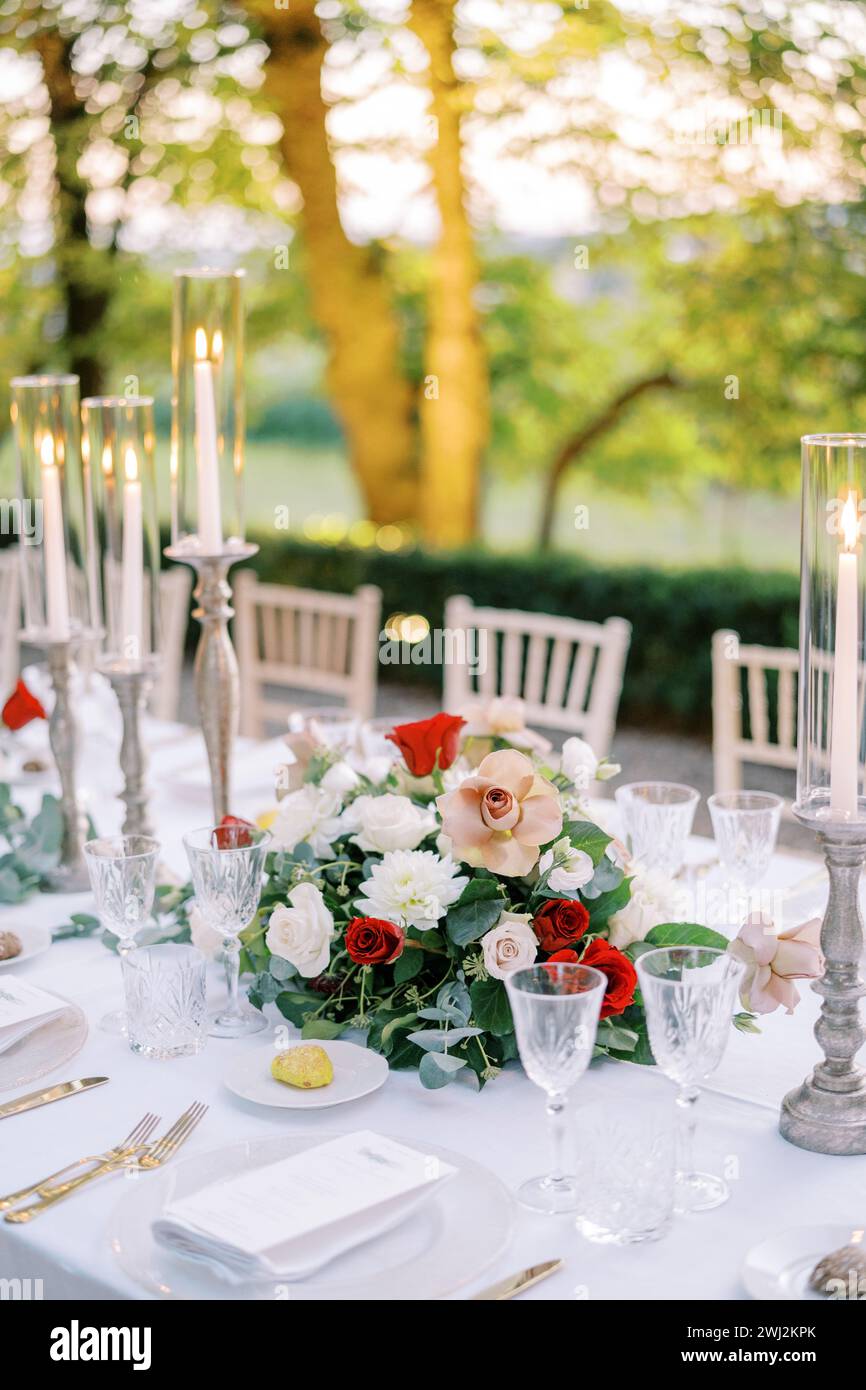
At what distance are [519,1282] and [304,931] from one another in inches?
19.9

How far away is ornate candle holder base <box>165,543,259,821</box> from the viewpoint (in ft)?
6.35

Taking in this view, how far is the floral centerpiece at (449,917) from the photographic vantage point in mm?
1455

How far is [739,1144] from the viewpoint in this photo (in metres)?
1.35

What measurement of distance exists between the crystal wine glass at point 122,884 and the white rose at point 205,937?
6 centimetres

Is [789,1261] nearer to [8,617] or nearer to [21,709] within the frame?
[21,709]

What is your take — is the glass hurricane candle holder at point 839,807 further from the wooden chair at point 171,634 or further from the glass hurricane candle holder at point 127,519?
the wooden chair at point 171,634

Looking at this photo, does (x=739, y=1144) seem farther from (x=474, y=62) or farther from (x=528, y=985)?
(x=474, y=62)

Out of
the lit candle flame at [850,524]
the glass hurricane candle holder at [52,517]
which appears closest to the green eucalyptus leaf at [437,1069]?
the lit candle flame at [850,524]

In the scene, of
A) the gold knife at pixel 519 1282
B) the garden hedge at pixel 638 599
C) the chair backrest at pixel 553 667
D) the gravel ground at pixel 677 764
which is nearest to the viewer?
the gold knife at pixel 519 1282

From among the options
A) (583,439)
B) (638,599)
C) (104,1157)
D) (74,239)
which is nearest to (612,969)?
(104,1157)

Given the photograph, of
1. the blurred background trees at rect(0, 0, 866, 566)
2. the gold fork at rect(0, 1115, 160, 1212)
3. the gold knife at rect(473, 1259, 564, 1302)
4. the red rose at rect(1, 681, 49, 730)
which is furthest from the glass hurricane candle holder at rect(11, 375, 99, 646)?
the blurred background trees at rect(0, 0, 866, 566)

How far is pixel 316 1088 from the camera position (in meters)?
1.44

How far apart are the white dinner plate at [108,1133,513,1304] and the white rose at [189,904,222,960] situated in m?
0.38

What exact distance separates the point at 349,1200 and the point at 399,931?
354 mm
